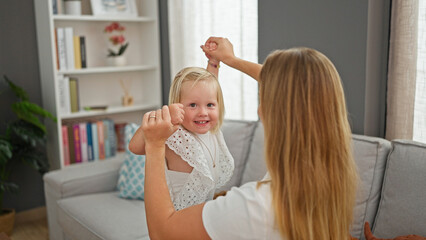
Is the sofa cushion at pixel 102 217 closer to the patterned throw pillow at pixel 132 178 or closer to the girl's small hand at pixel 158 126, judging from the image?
the patterned throw pillow at pixel 132 178

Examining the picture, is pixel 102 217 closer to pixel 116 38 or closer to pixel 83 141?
pixel 83 141

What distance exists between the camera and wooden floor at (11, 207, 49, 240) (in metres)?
3.02

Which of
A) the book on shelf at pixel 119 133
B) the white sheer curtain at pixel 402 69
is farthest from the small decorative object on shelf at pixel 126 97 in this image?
the white sheer curtain at pixel 402 69

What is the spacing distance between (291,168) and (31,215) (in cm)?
302

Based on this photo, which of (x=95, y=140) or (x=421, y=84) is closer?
(x=421, y=84)

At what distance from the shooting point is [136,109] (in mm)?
3447

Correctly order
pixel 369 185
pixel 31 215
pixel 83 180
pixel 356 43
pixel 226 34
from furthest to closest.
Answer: pixel 31 215
pixel 226 34
pixel 83 180
pixel 356 43
pixel 369 185

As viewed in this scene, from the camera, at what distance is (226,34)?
276cm

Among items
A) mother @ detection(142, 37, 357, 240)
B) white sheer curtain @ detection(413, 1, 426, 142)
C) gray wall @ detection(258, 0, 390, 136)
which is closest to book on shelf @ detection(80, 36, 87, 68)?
gray wall @ detection(258, 0, 390, 136)

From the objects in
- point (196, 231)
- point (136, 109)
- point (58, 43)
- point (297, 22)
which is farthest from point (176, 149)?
point (136, 109)

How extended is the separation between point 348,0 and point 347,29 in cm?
14

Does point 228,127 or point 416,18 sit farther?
point 228,127

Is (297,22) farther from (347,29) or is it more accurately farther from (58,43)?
(58,43)

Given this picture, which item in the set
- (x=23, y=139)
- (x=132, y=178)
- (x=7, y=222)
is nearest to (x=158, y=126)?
(x=132, y=178)
